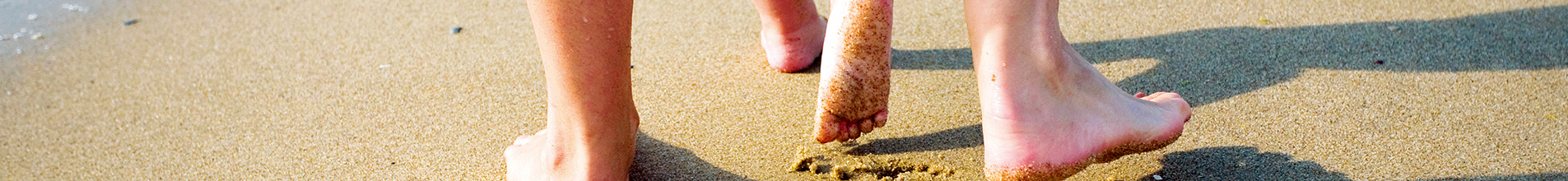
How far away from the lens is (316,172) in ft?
5.27

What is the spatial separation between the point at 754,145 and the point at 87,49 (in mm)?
1400

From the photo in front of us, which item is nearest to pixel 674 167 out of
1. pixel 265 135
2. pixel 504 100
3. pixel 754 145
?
pixel 754 145

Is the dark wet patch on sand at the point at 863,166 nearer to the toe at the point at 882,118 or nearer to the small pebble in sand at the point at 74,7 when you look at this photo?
the toe at the point at 882,118

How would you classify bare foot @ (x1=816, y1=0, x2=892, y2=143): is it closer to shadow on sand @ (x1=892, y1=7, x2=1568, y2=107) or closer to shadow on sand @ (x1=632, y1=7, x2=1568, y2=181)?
shadow on sand @ (x1=632, y1=7, x2=1568, y2=181)

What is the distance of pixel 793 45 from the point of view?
1.89 m

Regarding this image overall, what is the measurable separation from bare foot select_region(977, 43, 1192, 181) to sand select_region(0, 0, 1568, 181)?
3.9 inches

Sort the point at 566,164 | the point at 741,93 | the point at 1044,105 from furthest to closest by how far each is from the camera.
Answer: the point at 741,93, the point at 566,164, the point at 1044,105

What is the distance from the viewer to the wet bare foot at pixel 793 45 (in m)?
1.89

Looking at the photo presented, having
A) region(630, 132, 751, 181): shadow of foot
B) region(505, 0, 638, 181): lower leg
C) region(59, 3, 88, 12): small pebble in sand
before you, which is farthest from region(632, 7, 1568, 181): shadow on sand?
region(59, 3, 88, 12): small pebble in sand

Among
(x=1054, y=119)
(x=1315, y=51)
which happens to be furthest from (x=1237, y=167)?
(x=1315, y=51)

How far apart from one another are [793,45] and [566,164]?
1.77ft

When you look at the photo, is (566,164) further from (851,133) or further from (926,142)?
(926,142)

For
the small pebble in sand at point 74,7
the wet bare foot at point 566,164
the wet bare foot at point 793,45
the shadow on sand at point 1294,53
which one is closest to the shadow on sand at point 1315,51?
the shadow on sand at point 1294,53

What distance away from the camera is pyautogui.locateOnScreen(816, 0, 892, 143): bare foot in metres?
1.47
